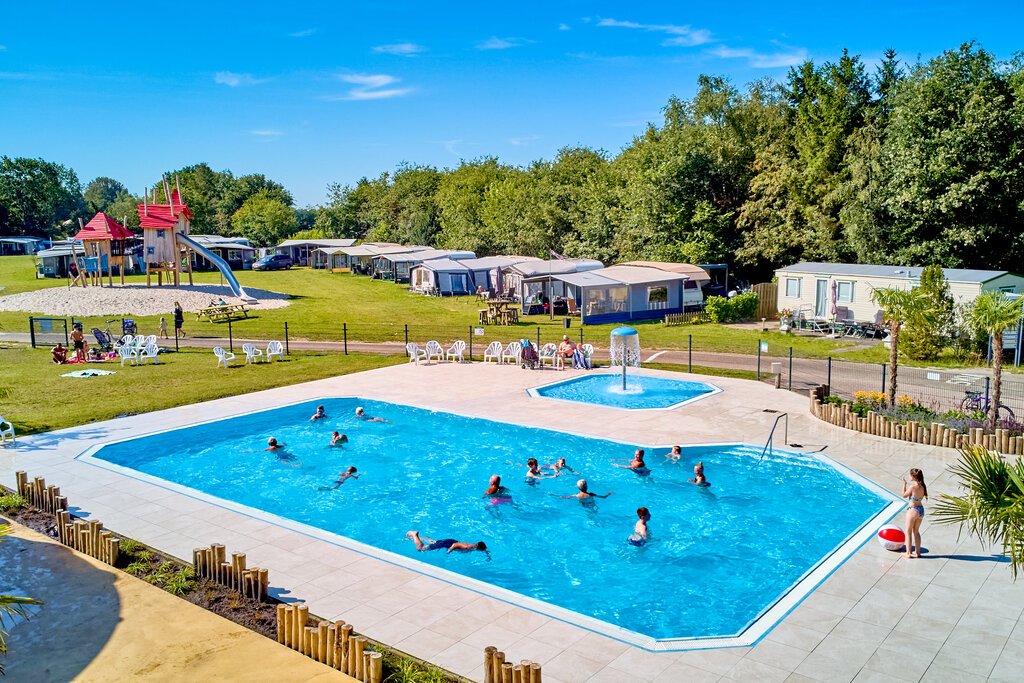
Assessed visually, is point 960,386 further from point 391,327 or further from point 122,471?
point 391,327

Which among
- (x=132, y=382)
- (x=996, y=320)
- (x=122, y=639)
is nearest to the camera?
(x=122, y=639)

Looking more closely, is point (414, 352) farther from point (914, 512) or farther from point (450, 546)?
point (914, 512)

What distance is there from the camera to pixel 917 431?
55.1 feet

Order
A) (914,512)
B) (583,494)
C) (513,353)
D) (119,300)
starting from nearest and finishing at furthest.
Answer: (914,512)
(583,494)
(513,353)
(119,300)

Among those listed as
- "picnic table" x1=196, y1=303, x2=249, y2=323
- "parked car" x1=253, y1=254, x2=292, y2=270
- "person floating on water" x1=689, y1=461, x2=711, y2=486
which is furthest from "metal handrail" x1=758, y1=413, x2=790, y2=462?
"parked car" x1=253, y1=254, x2=292, y2=270

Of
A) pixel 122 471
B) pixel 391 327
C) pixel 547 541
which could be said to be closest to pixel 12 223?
pixel 391 327

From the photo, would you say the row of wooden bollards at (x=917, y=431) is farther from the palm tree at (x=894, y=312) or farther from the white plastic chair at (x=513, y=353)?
the white plastic chair at (x=513, y=353)

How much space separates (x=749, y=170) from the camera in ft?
163

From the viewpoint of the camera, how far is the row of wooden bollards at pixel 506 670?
7.26 m

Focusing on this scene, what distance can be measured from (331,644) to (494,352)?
20242mm

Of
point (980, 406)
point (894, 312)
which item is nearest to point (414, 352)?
point (894, 312)

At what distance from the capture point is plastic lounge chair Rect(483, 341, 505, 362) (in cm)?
2794

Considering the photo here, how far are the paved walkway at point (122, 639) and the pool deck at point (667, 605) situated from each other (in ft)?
3.41

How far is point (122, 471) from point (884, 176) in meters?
36.3
